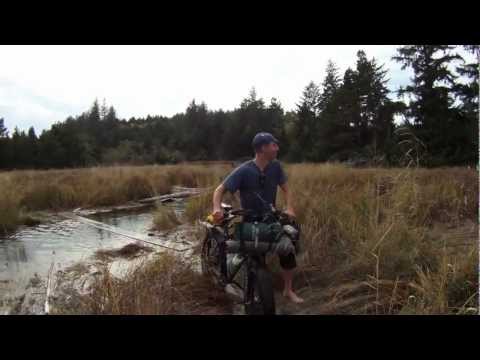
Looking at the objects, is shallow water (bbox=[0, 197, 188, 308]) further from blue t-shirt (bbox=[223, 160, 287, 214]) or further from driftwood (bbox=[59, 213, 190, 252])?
blue t-shirt (bbox=[223, 160, 287, 214])

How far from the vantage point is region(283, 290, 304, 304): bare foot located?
11.5 feet

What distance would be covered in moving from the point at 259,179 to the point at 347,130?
29.9 meters

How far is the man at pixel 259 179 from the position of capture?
3.22 m

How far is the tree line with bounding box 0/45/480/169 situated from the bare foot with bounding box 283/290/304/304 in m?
2.76

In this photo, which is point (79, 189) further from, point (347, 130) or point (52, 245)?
point (347, 130)

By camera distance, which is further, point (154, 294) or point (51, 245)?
point (51, 245)

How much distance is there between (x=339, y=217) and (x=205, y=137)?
42997 mm

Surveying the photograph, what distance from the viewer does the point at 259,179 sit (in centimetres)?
329

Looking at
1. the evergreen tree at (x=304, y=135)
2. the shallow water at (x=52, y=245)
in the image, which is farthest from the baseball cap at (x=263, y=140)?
the evergreen tree at (x=304, y=135)

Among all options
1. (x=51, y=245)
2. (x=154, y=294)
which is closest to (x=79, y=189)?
(x=51, y=245)

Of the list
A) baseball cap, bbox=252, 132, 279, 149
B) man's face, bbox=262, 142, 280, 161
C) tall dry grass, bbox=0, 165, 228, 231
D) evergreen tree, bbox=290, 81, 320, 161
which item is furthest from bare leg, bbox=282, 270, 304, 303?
evergreen tree, bbox=290, 81, 320, 161

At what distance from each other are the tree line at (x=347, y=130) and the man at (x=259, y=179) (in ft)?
8.77

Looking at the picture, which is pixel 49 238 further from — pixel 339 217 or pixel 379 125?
pixel 379 125
